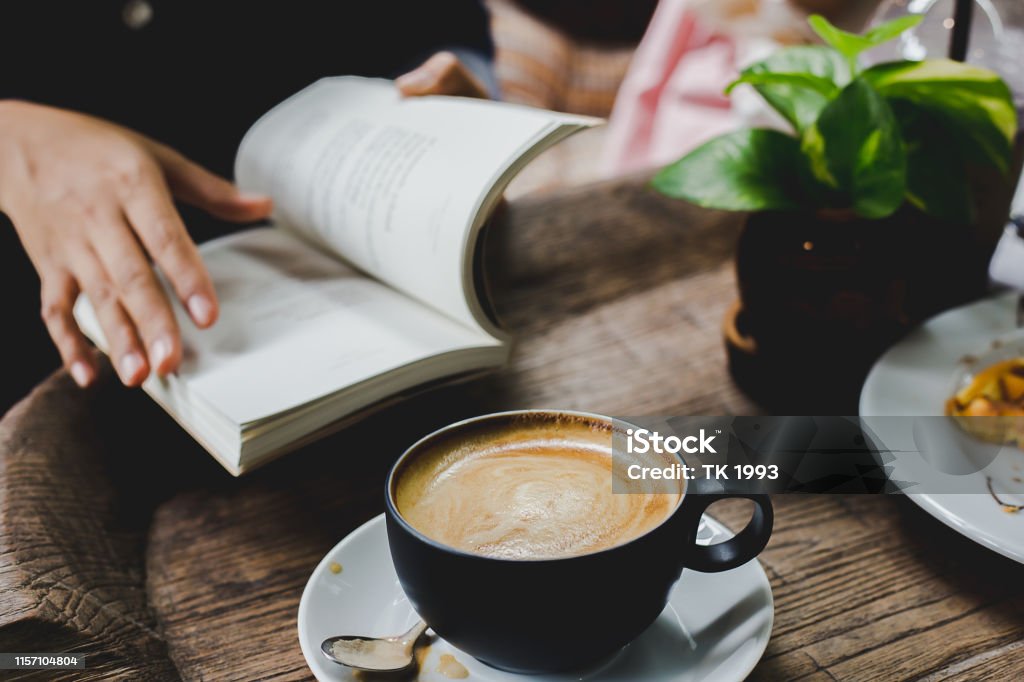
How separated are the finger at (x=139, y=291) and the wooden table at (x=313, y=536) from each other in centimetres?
9

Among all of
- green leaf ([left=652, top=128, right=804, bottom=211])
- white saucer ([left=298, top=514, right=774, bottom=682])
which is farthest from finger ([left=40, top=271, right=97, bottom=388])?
green leaf ([left=652, top=128, right=804, bottom=211])

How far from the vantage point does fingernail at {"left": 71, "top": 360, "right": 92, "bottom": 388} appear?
600mm

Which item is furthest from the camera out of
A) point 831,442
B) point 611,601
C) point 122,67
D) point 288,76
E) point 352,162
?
point 288,76

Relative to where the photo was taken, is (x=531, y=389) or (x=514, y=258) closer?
(x=531, y=389)

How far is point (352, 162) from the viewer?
28.2 inches

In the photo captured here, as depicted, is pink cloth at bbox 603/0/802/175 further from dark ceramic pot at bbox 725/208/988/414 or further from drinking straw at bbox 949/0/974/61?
dark ceramic pot at bbox 725/208/988/414

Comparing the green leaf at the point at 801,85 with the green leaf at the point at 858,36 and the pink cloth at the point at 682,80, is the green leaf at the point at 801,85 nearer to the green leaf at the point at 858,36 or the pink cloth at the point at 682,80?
the green leaf at the point at 858,36

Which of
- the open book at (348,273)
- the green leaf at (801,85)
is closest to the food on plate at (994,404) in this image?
the green leaf at (801,85)

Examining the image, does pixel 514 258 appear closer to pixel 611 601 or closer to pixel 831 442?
pixel 831 442

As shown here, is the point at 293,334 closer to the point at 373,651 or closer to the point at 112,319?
the point at 112,319

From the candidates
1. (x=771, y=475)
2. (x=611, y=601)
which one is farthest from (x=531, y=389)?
(x=611, y=601)

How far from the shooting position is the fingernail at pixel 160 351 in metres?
0.57

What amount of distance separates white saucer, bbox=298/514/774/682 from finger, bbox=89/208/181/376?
0.21 metres

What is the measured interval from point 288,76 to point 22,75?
1.00 ft
